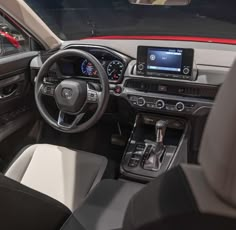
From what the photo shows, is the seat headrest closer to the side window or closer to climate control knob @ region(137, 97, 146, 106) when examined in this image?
climate control knob @ region(137, 97, 146, 106)

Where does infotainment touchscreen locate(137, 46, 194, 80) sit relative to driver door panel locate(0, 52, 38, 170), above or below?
above

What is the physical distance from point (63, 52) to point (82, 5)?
215 cm

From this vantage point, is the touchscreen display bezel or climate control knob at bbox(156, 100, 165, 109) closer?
the touchscreen display bezel

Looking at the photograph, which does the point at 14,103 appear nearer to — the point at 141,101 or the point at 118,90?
the point at 118,90

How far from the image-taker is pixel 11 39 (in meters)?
2.58

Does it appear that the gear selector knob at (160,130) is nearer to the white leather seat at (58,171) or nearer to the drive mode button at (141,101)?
the drive mode button at (141,101)

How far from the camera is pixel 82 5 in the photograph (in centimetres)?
413

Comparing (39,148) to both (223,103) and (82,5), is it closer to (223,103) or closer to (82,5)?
(223,103)

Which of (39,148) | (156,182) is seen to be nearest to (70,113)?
(39,148)

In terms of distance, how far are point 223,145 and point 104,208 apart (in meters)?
0.96

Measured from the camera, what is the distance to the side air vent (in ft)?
6.66

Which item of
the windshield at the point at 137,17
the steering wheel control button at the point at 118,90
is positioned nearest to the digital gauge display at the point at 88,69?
the steering wheel control button at the point at 118,90

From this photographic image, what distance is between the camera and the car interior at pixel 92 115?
1524 mm

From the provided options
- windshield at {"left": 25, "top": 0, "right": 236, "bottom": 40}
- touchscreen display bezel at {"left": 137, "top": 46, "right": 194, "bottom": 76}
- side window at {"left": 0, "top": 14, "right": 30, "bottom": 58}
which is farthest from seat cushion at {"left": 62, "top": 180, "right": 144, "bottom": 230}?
windshield at {"left": 25, "top": 0, "right": 236, "bottom": 40}
